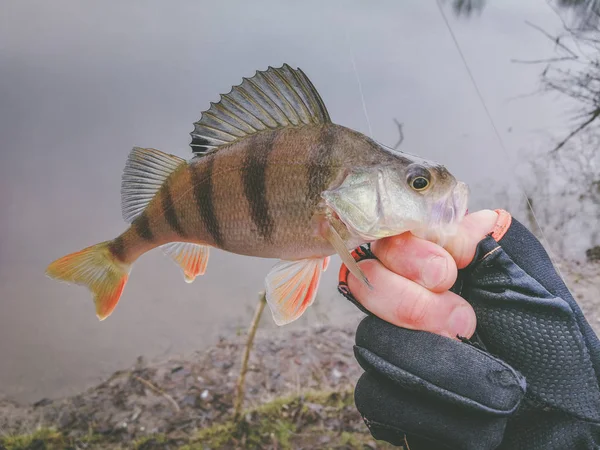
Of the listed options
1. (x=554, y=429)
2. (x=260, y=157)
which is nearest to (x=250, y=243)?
(x=260, y=157)

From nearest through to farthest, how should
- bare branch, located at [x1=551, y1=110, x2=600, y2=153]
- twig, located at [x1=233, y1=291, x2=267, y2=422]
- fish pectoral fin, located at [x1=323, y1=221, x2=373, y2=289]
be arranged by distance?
fish pectoral fin, located at [x1=323, y1=221, x2=373, y2=289]
twig, located at [x1=233, y1=291, x2=267, y2=422]
bare branch, located at [x1=551, y1=110, x2=600, y2=153]

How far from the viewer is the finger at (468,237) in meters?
1.23

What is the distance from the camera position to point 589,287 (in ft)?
15.7

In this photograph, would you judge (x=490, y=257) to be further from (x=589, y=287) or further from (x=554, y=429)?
(x=589, y=287)

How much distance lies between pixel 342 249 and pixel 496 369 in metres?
0.50

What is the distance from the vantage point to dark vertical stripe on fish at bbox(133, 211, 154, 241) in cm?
125

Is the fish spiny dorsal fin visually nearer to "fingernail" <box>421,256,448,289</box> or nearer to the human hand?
the human hand

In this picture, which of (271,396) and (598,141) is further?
(598,141)

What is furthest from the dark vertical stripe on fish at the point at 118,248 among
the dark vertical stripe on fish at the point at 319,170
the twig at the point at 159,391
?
the twig at the point at 159,391

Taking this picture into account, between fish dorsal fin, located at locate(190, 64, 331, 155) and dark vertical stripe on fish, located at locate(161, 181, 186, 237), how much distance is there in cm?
13

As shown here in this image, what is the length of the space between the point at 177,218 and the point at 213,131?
8.8 inches

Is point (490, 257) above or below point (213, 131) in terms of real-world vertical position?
below

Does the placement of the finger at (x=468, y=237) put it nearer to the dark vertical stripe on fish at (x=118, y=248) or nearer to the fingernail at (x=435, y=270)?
the fingernail at (x=435, y=270)

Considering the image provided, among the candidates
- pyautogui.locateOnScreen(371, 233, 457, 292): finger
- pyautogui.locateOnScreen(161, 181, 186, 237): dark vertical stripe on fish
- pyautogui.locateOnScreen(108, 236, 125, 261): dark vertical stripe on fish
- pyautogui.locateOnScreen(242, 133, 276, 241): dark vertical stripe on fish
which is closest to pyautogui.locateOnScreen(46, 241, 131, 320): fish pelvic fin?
pyautogui.locateOnScreen(108, 236, 125, 261): dark vertical stripe on fish
